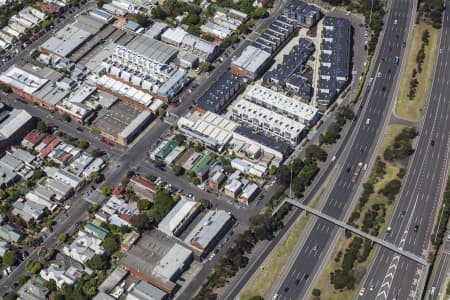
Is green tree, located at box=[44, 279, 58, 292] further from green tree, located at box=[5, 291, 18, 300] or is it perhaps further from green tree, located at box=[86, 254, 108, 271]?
green tree, located at box=[86, 254, 108, 271]

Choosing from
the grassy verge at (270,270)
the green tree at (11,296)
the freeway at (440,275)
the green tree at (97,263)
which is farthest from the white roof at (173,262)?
the freeway at (440,275)

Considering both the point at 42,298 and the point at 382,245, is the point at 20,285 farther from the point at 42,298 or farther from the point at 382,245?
the point at 382,245

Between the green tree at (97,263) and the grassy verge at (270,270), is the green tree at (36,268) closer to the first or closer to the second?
the green tree at (97,263)

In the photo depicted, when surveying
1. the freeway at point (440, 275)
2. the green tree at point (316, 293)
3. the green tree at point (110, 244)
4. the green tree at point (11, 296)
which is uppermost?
the freeway at point (440, 275)

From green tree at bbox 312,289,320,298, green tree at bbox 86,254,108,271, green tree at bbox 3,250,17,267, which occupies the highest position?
green tree at bbox 312,289,320,298

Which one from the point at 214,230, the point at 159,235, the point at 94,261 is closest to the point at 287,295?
the point at 214,230

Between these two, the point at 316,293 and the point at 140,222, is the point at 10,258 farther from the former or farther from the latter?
the point at 316,293

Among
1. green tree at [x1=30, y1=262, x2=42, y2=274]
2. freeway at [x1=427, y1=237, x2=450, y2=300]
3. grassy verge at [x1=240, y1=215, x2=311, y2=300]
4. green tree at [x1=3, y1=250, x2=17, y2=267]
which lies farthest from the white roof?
freeway at [x1=427, y1=237, x2=450, y2=300]
